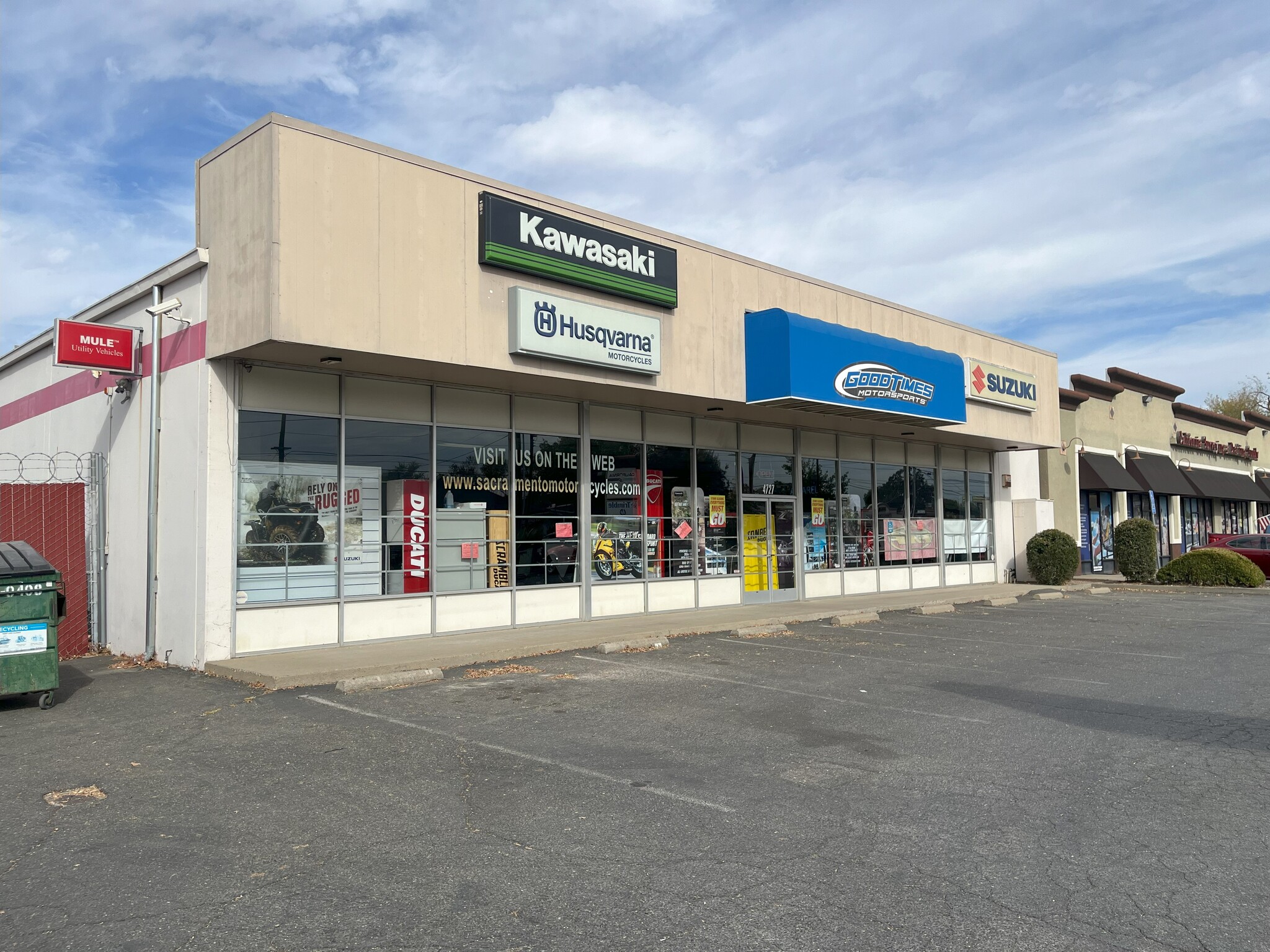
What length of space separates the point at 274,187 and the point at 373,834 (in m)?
8.63

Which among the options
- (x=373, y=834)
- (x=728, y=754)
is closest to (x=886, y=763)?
(x=728, y=754)

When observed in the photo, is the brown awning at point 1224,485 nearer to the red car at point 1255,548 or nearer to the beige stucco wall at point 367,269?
the red car at point 1255,548

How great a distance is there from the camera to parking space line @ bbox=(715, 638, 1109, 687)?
1143 centimetres

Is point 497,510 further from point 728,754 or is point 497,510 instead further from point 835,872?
point 835,872

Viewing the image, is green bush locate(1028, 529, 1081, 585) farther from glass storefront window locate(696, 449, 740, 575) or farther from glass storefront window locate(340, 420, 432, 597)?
glass storefront window locate(340, 420, 432, 597)

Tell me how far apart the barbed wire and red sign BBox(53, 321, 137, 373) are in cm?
214

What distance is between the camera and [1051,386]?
2756 centimetres

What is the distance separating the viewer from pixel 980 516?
27828 mm

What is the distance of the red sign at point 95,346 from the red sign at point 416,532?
4.19 metres

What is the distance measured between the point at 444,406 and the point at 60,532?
5862 mm

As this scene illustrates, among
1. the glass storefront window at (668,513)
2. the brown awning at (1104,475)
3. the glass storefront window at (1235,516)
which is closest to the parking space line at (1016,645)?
the glass storefront window at (668,513)

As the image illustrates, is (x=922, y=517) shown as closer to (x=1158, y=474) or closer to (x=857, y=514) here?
(x=857, y=514)

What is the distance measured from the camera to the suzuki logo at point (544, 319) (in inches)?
567

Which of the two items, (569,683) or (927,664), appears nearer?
(569,683)
